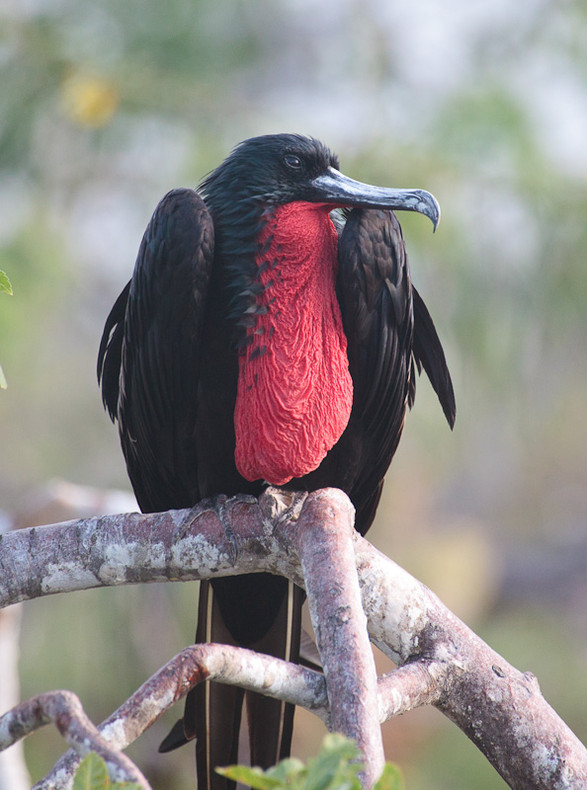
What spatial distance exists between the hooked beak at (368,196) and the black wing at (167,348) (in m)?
0.23

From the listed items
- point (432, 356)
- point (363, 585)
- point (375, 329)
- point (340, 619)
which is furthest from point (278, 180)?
point (340, 619)

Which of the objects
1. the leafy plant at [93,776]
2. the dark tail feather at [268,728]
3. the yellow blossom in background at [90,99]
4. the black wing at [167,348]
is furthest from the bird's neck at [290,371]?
the yellow blossom in background at [90,99]

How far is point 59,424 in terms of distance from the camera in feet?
20.4

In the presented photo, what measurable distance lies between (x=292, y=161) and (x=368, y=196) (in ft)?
0.60

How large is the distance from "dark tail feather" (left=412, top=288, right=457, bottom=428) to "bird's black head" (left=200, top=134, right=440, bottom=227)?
33 cm

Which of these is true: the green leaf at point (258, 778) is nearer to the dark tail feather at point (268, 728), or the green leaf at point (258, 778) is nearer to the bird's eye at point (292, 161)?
the dark tail feather at point (268, 728)

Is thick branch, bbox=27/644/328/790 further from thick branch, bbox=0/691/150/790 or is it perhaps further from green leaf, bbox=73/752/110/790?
green leaf, bbox=73/752/110/790

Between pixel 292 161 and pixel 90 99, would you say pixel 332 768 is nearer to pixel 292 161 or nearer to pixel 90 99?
pixel 292 161

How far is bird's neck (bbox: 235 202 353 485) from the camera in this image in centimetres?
179

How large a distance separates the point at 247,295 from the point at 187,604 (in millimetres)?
2713

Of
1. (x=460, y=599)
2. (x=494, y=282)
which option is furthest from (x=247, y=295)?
(x=460, y=599)

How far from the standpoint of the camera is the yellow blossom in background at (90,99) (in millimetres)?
4781

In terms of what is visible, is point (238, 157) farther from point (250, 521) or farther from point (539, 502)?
point (539, 502)

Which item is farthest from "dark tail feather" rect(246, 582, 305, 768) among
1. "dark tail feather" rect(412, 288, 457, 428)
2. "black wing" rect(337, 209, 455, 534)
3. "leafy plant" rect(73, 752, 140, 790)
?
"leafy plant" rect(73, 752, 140, 790)
